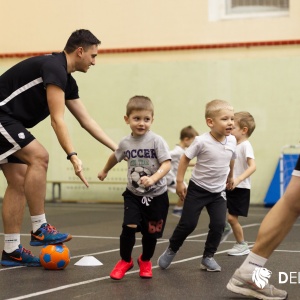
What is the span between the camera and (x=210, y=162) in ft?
26.7

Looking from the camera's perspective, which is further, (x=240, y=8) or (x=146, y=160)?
(x=240, y=8)

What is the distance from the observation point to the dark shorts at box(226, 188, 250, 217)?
955 cm

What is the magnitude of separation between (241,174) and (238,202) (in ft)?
1.06

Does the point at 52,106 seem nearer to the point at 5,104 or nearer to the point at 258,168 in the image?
the point at 5,104

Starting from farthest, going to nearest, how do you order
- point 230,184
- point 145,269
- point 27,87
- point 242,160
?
point 242,160, point 230,184, point 27,87, point 145,269

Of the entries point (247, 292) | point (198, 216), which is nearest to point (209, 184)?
point (198, 216)

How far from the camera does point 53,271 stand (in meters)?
7.96

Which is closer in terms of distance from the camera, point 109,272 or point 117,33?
point 109,272

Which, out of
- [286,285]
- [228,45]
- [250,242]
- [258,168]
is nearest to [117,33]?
[228,45]

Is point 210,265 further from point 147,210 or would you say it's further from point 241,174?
point 241,174

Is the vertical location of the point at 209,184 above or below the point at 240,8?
below

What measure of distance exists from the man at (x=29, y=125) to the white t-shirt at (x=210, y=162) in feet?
2.77

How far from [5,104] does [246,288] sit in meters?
3.11

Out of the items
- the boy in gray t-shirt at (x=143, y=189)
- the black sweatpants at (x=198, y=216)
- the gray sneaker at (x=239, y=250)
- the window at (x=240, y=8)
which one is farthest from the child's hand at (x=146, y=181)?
the window at (x=240, y=8)
